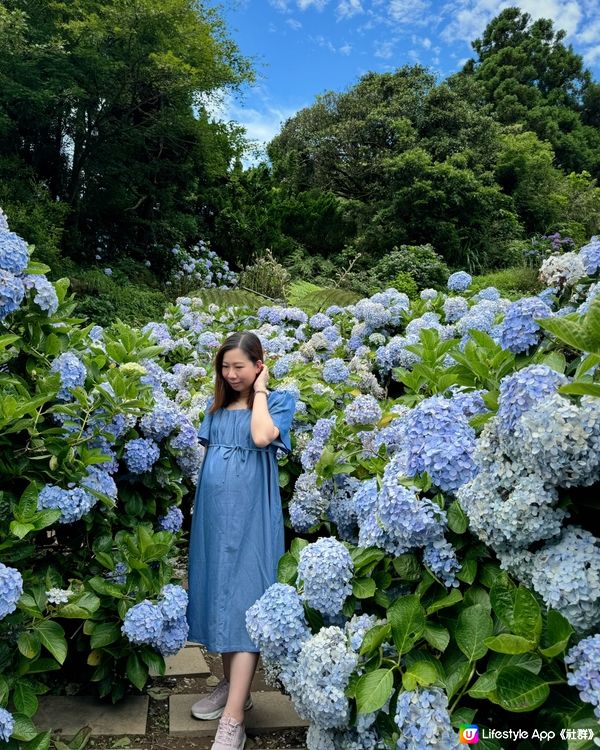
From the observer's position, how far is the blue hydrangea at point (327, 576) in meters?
1.51

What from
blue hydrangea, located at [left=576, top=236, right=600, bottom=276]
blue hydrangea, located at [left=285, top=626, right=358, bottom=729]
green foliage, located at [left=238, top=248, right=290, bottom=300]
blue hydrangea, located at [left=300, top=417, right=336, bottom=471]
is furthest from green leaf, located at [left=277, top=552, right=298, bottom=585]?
green foliage, located at [left=238, top=248, right=290, bottom=300]

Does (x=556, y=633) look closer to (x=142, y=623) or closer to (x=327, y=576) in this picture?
(x=327, y=576)

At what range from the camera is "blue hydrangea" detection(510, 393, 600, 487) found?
105 centimetres

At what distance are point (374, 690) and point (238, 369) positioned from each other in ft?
3.87

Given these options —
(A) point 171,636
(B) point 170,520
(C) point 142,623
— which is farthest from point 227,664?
(B) point 170,520

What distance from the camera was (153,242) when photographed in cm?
1434

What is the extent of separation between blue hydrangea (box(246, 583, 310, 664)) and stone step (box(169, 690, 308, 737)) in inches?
28.0

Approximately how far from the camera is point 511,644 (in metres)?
A: 1.12

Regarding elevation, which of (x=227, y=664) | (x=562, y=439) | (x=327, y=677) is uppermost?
(x=562, y=439)

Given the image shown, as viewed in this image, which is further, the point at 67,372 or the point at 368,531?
the point at 67,372

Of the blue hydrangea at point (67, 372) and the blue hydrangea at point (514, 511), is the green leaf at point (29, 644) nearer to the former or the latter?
the blue hydrangea at point (67, 372)

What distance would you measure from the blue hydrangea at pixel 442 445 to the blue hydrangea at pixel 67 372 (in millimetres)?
1089

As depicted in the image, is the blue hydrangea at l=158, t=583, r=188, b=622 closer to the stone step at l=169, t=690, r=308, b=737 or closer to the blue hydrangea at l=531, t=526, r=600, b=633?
the stone step at l=169, t=690, r=308, b=737

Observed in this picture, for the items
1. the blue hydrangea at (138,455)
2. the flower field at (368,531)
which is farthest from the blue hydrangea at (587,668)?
the blue hydrangea at (138,455)
